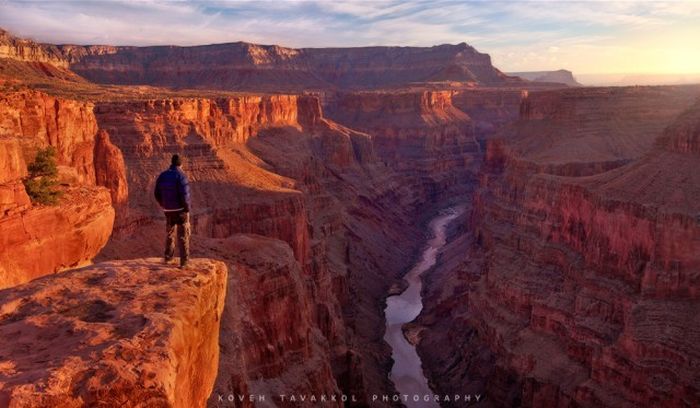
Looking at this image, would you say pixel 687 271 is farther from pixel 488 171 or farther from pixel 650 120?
pixel 488 171

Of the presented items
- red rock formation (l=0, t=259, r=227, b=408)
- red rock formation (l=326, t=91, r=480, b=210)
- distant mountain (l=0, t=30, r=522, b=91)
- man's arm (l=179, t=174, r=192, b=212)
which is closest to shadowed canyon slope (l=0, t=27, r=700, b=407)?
red rock formation (l=0, t=259, r=227, b=408)

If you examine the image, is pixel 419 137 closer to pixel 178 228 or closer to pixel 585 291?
pixel 585 291

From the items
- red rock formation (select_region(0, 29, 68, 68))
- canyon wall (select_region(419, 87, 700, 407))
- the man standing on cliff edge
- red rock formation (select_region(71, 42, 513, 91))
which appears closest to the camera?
the man standing on cliff edge

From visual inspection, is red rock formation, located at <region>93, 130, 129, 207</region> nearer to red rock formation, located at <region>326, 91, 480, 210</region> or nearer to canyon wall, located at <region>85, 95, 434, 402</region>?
canyon wall, located at <region>85, 95, 434, 402</region>

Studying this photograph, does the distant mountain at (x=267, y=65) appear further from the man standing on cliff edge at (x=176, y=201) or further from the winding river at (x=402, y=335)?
the man standing on cliff edge at (x=176, y=201)

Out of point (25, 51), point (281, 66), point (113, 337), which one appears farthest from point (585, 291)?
point (281, 66)

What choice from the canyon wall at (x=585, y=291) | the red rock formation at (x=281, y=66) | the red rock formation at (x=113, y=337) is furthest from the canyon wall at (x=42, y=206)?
the red rock formation at (x=281, y=66)
